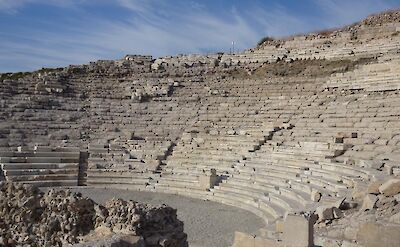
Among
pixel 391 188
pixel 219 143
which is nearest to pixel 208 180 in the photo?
pixel 219 143

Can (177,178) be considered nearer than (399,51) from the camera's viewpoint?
Yes

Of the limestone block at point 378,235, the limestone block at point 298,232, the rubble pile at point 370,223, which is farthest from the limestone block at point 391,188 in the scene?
the limestone block at point 298,232

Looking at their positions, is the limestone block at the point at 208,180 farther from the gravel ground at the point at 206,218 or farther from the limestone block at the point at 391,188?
the limestone block at the point at 391,188

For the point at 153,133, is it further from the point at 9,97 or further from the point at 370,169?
the point at 370,169

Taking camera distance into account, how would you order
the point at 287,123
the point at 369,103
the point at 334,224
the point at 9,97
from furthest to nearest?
the point at 9,97, the point at 287,123, the point at 369,103, the point at 334,224

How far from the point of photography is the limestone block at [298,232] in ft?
20.6

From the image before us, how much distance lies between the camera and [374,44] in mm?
22578

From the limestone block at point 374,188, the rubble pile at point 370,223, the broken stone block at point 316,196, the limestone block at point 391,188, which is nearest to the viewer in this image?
the rubble pile at point 370,223

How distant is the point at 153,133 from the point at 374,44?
37.3ft

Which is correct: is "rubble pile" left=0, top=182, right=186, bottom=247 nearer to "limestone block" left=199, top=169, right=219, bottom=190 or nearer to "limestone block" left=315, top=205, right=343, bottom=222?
"limestone block" left=315, top=205, right=343, bottom=222

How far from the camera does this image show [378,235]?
5793 mm

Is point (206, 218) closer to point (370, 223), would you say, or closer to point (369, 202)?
point (369, 202)

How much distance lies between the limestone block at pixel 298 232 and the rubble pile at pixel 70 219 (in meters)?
1.45

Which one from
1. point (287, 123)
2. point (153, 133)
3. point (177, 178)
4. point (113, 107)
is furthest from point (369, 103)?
point (113, 107)
